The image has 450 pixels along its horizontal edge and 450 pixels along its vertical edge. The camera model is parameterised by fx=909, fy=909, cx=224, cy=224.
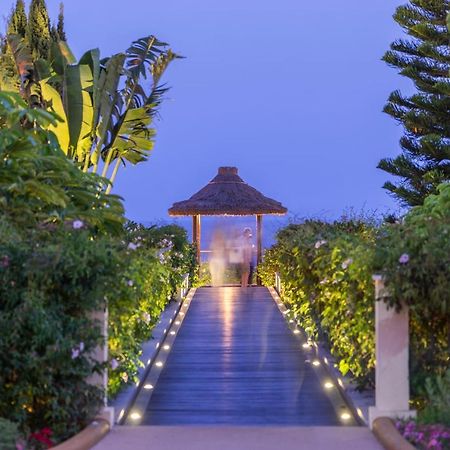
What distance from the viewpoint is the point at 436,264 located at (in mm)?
6086

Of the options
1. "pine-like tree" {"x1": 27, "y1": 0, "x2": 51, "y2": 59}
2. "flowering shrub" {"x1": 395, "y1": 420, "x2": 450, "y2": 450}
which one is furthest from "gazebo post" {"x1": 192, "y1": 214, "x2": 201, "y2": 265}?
"flowering shrub" {"x1": 395, "y1": 420, "x2": 450, "y2": 450}

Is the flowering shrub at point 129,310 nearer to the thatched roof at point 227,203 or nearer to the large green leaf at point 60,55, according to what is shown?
the large green leaf at point 60,55

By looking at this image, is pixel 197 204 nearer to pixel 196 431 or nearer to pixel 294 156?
pixel 196 431

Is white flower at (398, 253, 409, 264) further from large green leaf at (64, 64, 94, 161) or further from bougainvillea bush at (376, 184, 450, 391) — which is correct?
large green leaf at (64, 64, 94, 161)

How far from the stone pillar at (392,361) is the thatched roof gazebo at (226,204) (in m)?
17.6

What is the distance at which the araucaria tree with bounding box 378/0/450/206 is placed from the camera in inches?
833

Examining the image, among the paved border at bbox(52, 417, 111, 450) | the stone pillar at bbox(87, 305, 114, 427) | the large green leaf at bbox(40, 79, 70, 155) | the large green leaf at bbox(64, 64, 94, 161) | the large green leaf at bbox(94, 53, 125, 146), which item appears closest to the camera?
the paved border at bbox(52, 417, 111, 450)

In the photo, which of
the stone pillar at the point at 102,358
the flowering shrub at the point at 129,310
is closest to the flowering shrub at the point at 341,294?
the flowering shrub at the point at 129,310

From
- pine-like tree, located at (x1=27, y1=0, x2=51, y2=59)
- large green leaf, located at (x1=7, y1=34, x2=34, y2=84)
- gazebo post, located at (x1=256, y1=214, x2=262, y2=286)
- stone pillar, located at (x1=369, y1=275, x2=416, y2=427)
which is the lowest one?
stone pillar, located at (x1=369, y1=275, x2=416, y2=427)

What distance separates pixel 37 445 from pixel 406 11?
18.3 meters

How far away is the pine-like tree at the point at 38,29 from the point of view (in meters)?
17.0

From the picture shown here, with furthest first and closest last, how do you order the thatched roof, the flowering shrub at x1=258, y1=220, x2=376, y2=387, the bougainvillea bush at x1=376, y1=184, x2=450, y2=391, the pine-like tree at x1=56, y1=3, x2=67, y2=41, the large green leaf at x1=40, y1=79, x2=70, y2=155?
1. the thatched roof
2. the pine-like tree at x1=56, y1=3, x2=67, y2=41
3. the large green leaf at x1=40, y1=79, x2=70, y2=155
4. the flowering shrub at x1=258, y1=220, x2=376, y2=387
5. the bougainvillea bush at x1=376, y1=184, x2=450, y2=391

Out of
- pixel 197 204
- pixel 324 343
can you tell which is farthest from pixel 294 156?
pixel 324 343

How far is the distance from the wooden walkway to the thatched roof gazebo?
1105cm
